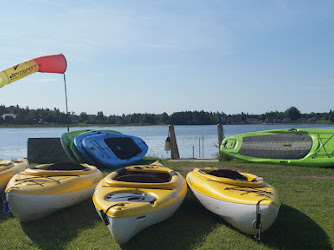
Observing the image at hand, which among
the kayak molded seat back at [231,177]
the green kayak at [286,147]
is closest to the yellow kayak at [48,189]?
the kayak molded seat back at [231,177]

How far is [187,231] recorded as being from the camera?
4.90 metres

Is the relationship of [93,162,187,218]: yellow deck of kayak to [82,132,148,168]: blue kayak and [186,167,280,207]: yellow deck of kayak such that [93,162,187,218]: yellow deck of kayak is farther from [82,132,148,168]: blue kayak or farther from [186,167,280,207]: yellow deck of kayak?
[82,132,148,168]: blue kayak

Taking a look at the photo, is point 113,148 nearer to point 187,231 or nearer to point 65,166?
point 65,166

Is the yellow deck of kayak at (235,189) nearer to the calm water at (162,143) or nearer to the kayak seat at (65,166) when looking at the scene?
the kayak seat at (65,166)

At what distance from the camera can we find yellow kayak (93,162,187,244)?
4.15 metres

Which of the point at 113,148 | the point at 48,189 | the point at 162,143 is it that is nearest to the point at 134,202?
the point at 48,189

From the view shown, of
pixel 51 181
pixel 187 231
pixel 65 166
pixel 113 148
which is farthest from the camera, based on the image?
pixel 113 148

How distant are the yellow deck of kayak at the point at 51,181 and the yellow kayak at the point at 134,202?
2.07 ft

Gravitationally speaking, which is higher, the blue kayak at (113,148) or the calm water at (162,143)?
the blue kayak at (113,148)

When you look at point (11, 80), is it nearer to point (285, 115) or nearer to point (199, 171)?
point (199, 171)

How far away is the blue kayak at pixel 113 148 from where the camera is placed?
37.0 feet

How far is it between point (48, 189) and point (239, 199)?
3.00 metres

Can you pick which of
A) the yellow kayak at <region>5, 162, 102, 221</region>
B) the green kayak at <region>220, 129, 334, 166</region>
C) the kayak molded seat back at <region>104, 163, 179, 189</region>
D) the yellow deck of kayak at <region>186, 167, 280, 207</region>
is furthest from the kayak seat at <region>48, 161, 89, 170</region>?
the green kayak at <region>220, 129, 334, 166</region>

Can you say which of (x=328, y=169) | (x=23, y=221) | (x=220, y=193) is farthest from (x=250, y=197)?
(x=328, y=169)
